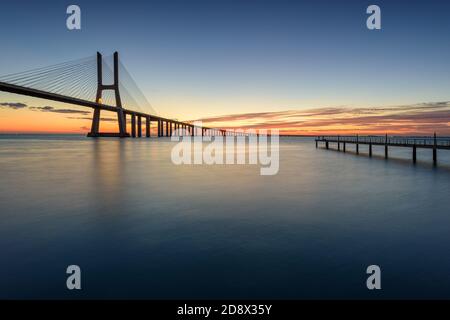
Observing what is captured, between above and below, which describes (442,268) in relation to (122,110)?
below

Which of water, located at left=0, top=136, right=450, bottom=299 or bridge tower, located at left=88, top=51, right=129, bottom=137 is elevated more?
bridge tower, located at left=88, top=51, right=129, bottom=137

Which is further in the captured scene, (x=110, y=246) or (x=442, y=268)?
(x=110, y=246)

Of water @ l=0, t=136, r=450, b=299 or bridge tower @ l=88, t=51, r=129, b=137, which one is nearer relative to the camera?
water @ l=0, t=136, r=450, b=299

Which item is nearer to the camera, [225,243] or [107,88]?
[225,243]

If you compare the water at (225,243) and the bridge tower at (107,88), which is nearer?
the water at (225,243)

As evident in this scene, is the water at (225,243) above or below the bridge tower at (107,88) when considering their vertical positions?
below

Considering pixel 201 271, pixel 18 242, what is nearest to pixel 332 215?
pixel 201 271

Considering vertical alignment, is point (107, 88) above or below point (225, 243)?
above

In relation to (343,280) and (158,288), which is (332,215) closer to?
(343,280)
